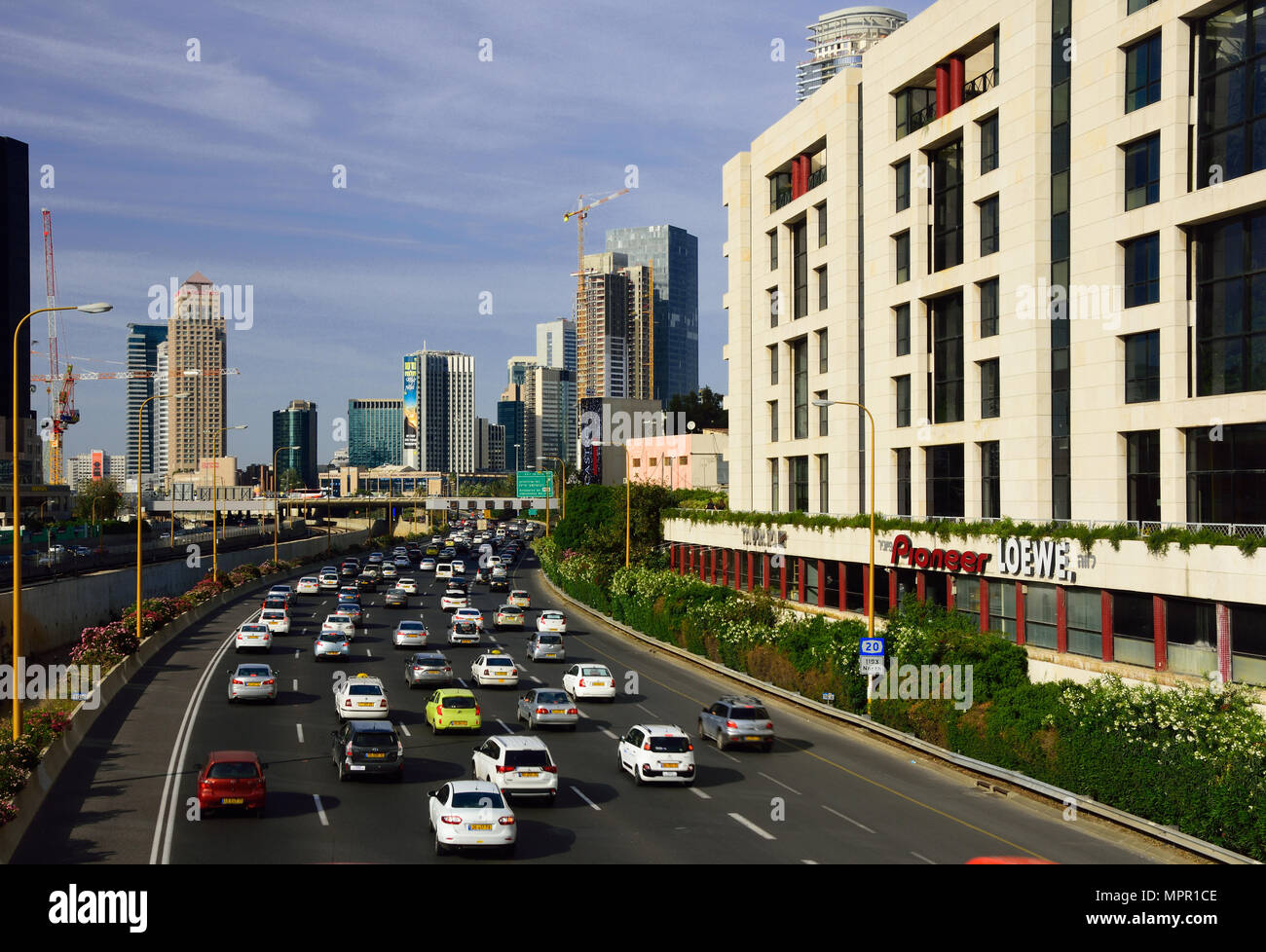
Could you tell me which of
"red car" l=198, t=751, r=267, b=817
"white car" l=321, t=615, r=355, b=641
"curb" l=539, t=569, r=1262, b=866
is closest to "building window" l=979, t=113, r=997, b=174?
"curb" l=539, t=569, r=1262, b=866

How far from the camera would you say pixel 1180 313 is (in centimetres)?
3778

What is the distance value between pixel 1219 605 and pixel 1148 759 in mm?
8139

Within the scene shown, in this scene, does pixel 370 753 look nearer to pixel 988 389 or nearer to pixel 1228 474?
pixel 1228 474

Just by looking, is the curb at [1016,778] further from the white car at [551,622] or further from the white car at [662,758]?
the white car at [551,622]

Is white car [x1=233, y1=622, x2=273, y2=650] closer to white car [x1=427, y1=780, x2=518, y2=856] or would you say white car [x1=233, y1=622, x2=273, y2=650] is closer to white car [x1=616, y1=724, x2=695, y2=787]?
white car [x1=616, y1=724, x2=695, y2=787]

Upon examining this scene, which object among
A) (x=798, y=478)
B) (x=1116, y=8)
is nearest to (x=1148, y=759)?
(x=1116, y=8)

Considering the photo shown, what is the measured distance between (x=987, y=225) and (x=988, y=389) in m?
7.01

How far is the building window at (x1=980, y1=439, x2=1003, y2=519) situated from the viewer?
48500 millimetres

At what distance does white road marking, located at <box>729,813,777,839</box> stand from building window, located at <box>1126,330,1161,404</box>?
22.6 metres

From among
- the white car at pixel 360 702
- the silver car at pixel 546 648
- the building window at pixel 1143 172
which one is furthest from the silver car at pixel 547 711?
the building window at pixel 1143 172

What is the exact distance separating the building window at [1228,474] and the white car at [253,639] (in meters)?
39.7

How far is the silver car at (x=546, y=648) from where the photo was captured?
176 feet

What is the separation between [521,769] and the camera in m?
26.8

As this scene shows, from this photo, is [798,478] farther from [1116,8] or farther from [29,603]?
[29,603]
